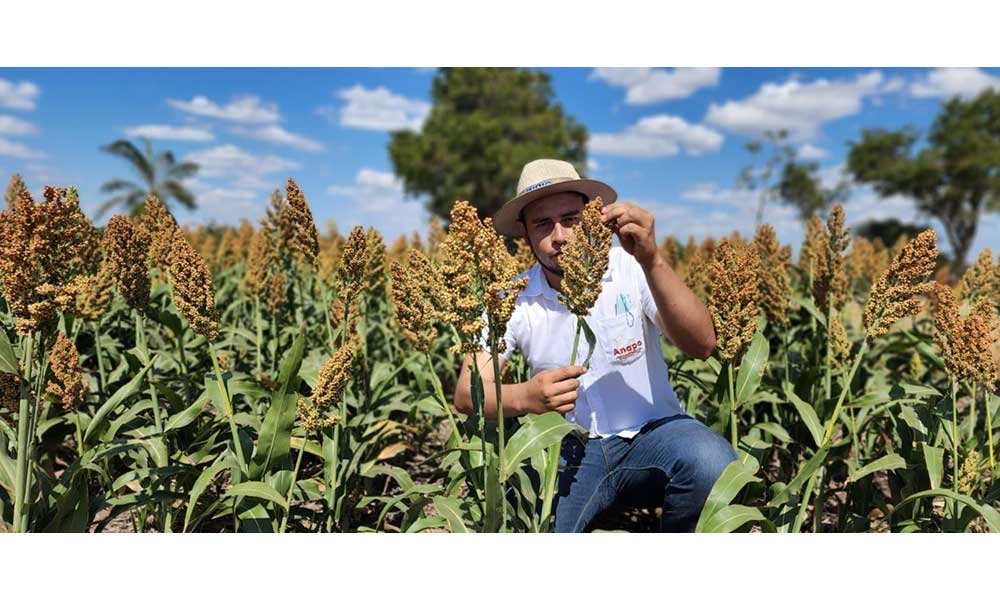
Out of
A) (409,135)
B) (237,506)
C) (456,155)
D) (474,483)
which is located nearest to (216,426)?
(237,506)

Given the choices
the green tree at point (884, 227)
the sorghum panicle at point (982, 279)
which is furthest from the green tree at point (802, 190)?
the sorghum panicle at point (982, 279)

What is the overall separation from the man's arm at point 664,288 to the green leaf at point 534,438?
61 centimetres

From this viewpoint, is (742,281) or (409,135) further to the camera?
(409,135)

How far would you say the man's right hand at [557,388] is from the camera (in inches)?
73.3

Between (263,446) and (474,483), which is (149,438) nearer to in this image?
(263,446)

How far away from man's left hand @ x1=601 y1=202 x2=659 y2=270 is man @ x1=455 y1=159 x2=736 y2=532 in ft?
1.29

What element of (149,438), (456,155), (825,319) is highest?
(456,155)

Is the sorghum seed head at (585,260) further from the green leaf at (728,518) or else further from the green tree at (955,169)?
the green tree at (955,169)

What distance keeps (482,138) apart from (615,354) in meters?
36.4

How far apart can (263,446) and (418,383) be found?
84.3 inches

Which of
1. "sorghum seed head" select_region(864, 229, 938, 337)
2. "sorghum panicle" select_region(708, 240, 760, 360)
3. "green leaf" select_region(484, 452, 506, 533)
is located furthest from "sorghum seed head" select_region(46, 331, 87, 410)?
"sorghum seed head" select_region(864, 229, 938, 337)

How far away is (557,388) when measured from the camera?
1.87 m

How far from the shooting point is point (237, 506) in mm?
2223

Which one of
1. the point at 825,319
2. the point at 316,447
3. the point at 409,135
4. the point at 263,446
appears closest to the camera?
the point at 263,446
